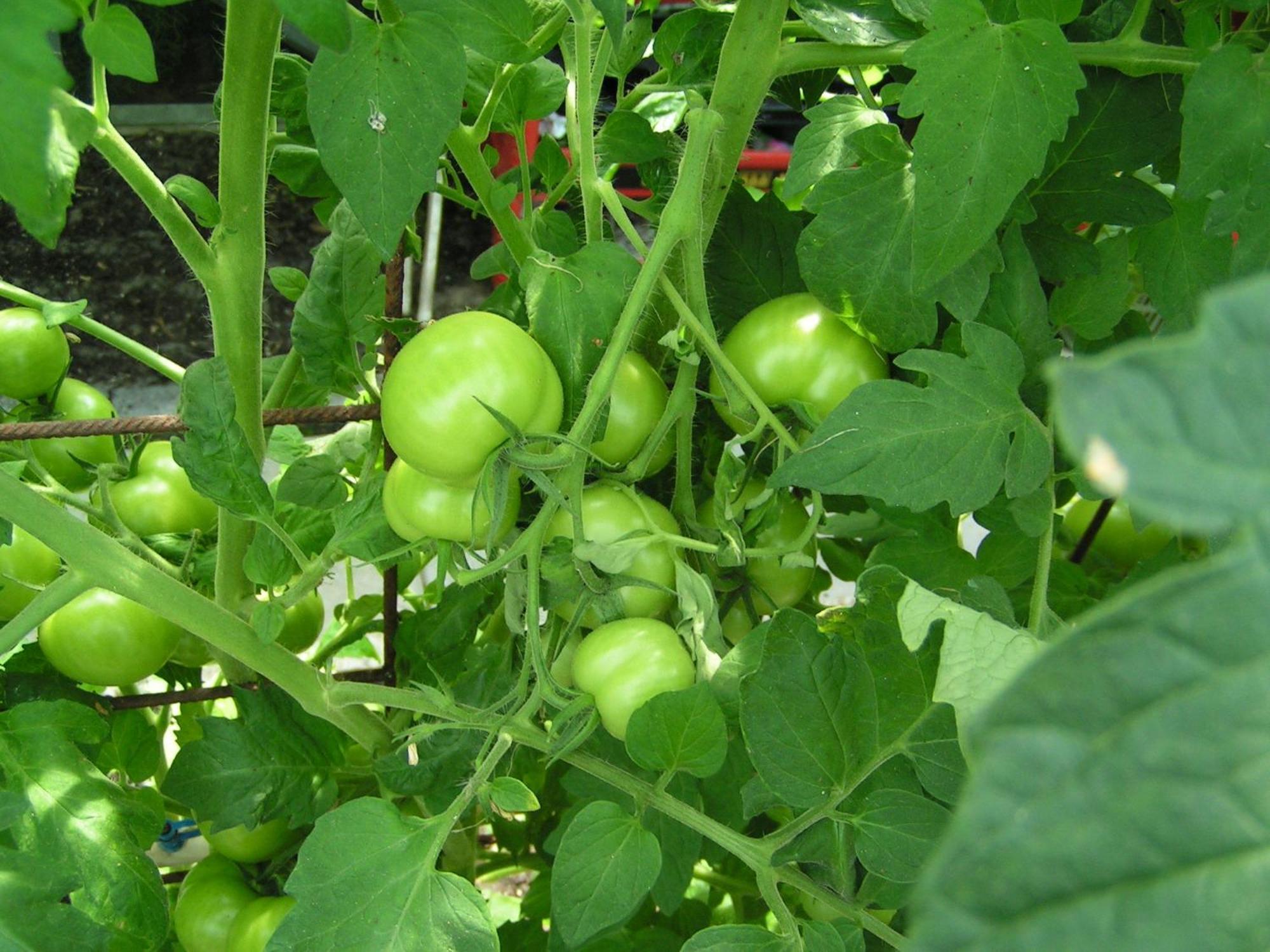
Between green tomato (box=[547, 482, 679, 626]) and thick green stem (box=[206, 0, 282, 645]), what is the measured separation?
0.53 ft

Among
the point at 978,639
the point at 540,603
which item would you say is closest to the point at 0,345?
the point at 540,603

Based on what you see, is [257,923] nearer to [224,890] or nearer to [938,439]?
[224,890]

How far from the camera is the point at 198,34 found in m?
2.31

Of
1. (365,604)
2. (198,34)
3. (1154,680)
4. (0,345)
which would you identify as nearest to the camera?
(1154,680)

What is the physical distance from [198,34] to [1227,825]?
2.57m

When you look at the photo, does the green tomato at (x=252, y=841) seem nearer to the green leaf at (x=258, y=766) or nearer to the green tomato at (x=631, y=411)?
the green leaf at (x=258, y=766)

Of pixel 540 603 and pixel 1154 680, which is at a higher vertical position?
pixel 1154 680

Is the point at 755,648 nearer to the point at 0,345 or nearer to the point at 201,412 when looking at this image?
Result: the point at 201,412

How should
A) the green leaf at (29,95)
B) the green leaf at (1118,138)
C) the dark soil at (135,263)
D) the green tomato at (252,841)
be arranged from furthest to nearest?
the dark soil at (135,263), the green tomato at (252,841), the green leaf at (1118,138), the green leaf at (29,95)

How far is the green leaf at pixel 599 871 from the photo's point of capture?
15.9 inches

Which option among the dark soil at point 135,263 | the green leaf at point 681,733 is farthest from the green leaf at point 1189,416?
the dark soil at point 135,263

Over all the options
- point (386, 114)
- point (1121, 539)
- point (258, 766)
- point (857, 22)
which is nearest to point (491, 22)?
point (386, 114)

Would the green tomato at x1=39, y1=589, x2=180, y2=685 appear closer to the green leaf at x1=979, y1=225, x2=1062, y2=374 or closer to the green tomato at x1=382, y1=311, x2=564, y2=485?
the green tomato at x1=382, y1=311, x2=564, y2=485

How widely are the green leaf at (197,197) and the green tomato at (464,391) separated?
4.1 inches
